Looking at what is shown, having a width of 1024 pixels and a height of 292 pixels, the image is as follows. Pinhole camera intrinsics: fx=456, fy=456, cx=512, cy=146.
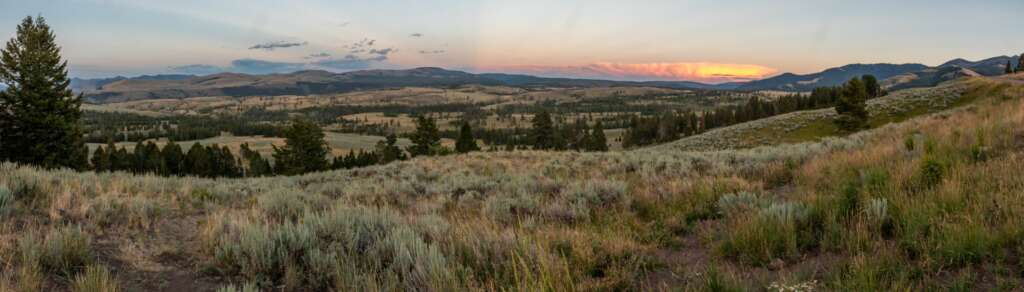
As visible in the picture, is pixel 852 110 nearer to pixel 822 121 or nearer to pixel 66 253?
pixel 822 121

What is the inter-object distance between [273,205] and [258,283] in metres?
3.44

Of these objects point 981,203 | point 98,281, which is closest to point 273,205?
point 98,281

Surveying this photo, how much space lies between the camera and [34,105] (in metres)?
35.1

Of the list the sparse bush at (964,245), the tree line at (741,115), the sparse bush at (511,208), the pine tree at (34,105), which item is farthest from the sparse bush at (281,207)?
the tree line at (741,115)

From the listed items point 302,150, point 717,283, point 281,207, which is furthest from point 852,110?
point 302,150

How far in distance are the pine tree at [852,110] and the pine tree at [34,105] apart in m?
71.2

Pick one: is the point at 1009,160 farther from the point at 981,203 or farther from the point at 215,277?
the point at 215,277

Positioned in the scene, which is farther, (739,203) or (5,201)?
(739,203)

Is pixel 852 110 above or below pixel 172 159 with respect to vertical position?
above

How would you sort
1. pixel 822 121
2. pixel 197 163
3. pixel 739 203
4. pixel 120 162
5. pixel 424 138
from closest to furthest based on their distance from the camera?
pixel 739 203, pixel 822 121, pixel 424 138, pixel 120 162, pixel 197 163

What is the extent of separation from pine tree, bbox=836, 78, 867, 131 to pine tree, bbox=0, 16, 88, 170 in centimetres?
7121

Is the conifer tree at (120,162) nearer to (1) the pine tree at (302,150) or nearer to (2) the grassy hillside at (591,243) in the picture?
(1) the pine tree at (302,150)

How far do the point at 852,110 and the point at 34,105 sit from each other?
7425cm

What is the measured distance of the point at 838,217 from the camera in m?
4.71
